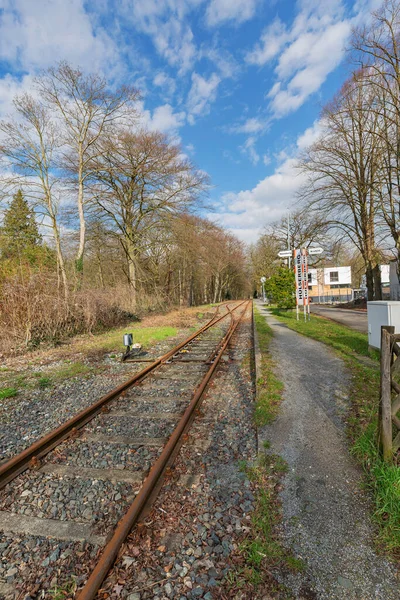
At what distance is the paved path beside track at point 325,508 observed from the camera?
186 centimetres

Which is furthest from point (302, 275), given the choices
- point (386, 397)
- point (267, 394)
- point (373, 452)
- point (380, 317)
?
point (386, 397)

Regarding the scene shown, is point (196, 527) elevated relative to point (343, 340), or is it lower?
lower

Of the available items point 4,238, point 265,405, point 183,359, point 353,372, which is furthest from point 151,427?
point 4,238

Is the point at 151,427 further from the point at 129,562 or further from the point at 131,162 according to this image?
the point at 131,162

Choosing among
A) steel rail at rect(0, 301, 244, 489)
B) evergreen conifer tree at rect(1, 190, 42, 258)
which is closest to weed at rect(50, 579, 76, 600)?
steel rail at rect(0, 301, 244, 489)

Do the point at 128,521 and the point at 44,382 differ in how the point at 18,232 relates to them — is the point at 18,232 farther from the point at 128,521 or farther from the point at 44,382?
the point at 128,521

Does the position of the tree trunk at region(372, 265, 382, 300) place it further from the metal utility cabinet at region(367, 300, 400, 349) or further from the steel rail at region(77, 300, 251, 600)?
the steel rail at region(77, 300, 251, 600)

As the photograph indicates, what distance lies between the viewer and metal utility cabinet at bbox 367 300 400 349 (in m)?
6.23

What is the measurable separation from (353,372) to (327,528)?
4.41 meters

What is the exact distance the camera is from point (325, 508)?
8.17 feet

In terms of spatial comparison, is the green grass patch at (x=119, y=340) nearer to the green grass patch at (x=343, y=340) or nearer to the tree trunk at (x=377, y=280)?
the green grass patch at (x=343, y=340)

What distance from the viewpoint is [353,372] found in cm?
611

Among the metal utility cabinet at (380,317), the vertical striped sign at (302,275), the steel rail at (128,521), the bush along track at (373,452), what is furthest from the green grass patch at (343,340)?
the steel rail at (128,521)

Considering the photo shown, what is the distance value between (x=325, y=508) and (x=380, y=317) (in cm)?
533
